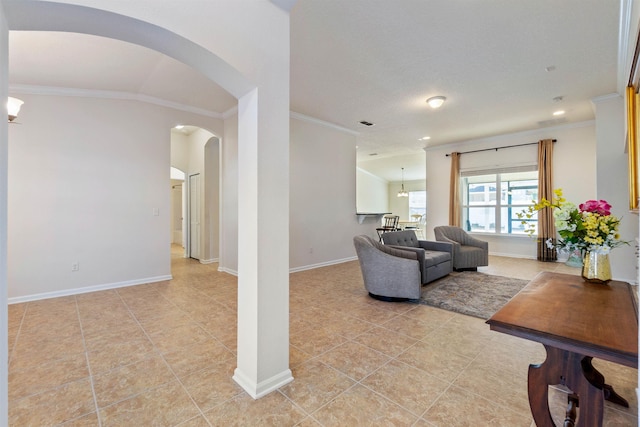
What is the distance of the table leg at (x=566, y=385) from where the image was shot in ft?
3.89

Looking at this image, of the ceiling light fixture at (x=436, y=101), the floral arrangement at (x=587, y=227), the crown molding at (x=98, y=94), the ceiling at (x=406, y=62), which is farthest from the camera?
the ceiling light fixture at (x=436, y=101)

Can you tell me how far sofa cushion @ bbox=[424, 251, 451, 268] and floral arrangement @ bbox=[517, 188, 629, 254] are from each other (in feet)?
7.37

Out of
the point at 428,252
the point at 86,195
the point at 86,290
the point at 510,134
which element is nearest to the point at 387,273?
the point at 428,252

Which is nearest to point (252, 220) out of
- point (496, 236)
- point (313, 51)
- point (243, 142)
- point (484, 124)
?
point (243, 142)

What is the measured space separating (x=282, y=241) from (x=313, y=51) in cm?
244

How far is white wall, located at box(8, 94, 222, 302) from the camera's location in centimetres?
366

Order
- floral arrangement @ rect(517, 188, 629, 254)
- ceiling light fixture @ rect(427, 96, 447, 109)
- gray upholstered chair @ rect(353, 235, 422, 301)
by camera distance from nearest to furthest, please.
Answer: floral arrangement @ rect(517, 188, 629, 254) < gray upholstered chair @ rect(353, 235, 422, 301) < ceiling light fixture @ rect(427, 96, 447, 109)

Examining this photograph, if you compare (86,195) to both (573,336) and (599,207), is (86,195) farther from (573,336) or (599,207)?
(599,207)

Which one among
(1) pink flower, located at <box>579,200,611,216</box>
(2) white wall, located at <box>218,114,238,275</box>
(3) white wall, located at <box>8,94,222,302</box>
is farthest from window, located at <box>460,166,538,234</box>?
(3) white wall, located at <box>8,94,222,302</box>

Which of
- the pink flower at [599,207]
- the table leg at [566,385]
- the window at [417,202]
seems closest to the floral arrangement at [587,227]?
the pink flower at [599,207]

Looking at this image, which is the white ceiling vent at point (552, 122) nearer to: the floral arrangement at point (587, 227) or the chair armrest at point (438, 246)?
the chair armrest at point (438, 246)

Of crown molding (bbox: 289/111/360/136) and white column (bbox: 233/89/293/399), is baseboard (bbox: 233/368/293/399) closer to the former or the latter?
white column (bbox: 233/89/293/399)

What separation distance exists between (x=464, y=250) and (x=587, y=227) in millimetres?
3539

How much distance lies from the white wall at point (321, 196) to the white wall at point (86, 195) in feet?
7.26
